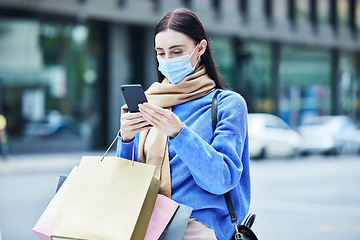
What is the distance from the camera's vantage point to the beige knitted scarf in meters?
2.13

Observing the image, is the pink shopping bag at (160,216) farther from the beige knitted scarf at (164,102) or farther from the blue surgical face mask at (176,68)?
the blue surgical face mask at (176,68)

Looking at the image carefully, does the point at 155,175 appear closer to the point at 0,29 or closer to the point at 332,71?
the point at 0,29

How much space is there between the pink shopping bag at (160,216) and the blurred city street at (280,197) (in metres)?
5.55

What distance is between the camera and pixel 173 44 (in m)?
2.23

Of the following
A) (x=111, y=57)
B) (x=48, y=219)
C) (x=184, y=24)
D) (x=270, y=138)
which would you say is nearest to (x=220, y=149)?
(x=184, y=24)

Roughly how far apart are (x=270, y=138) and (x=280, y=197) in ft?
34.5

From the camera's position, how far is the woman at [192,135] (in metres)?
1.99

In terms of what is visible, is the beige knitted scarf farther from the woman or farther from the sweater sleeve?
the sweater sleeve

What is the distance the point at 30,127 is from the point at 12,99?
1.30m

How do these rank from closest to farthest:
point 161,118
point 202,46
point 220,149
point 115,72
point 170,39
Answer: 1. point 161,118
2. point 220,149
3. point 170,39
4. point 202,46
5. point 115,72

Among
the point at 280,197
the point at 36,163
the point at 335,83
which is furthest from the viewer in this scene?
the point at 335,83

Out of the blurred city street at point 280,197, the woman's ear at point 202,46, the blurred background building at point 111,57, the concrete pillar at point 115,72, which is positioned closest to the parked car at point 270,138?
the blurred city street at point 280,197

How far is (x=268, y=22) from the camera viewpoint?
3216cm

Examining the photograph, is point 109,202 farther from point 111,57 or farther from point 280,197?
point 111,57
